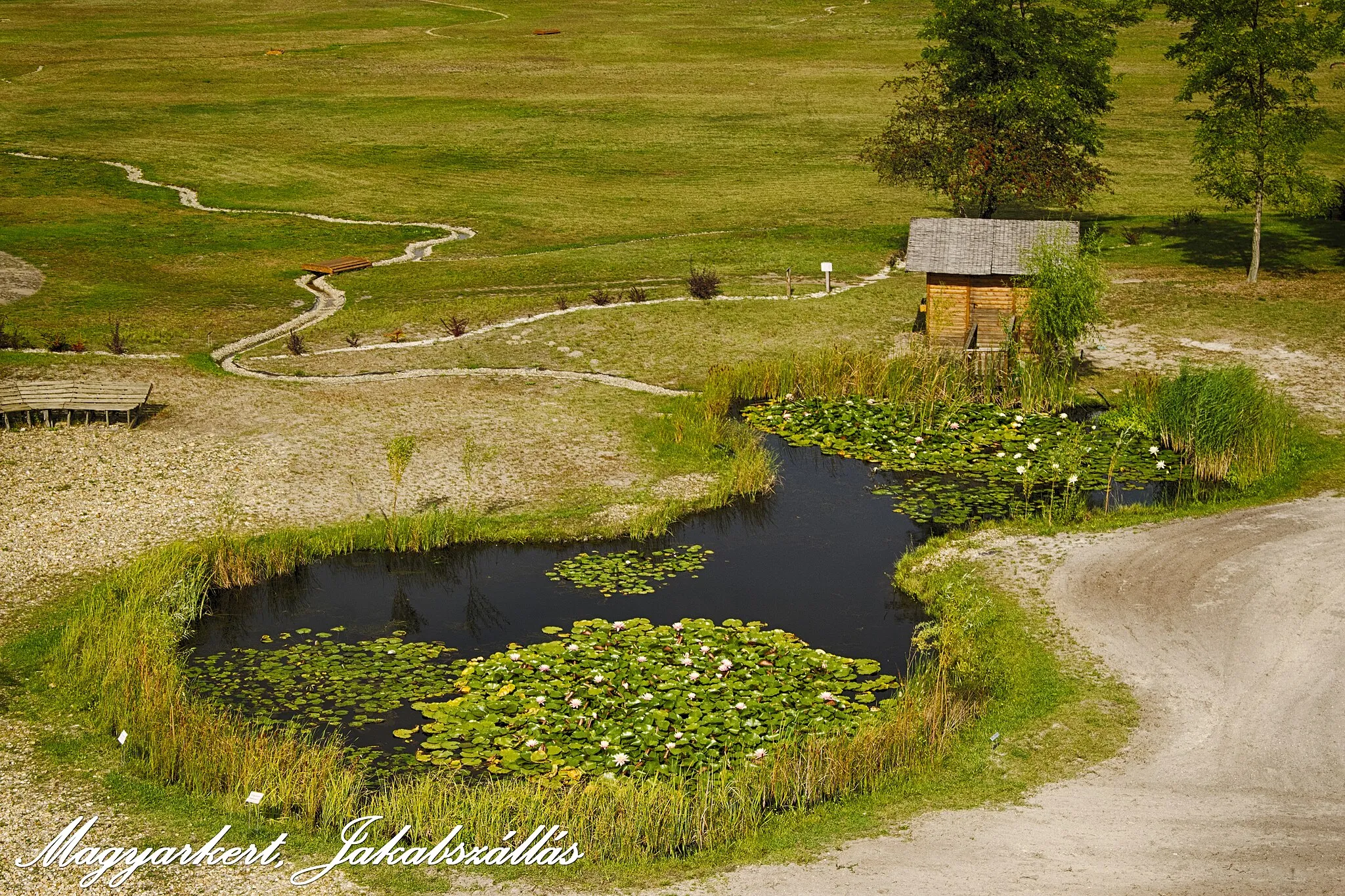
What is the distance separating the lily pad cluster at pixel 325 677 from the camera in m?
19.7

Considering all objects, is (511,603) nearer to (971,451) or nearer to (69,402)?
(971,451)

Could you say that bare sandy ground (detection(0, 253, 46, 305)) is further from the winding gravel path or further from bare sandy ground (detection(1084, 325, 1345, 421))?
bare sandy ground (detection(1084, 325, 1345, 421))

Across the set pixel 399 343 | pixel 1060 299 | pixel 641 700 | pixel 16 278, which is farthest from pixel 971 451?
pixel 16 278

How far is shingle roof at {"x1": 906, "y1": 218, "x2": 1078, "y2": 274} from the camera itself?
116ft

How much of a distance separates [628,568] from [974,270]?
49.3 feet

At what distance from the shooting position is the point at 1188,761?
696 inches

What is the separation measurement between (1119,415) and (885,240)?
20.9 metres

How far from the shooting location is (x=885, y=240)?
169ft

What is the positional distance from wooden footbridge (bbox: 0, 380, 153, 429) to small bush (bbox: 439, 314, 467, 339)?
31.8ft

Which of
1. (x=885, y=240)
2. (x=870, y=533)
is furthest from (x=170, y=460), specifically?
(x=885, y=240)

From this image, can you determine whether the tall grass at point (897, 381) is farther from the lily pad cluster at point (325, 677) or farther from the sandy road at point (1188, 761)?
the lily pad cluster at point (325, 677)

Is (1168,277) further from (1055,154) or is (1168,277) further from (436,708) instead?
(436,708)

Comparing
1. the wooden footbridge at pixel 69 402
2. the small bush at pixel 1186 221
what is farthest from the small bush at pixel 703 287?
the small bush at pixel 1186 221

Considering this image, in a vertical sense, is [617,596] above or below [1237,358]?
below
